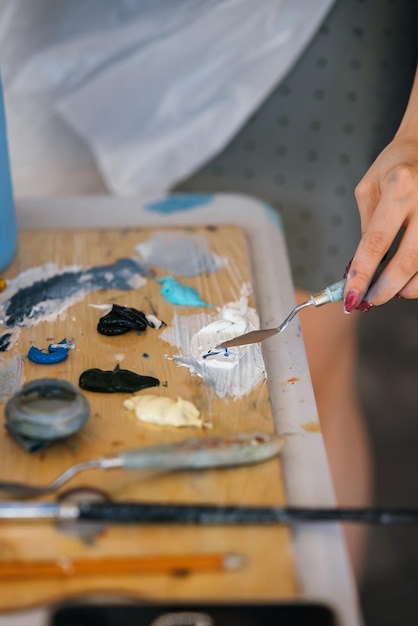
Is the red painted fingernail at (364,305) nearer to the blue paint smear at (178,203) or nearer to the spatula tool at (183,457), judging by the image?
the spatula tool at (183,457)

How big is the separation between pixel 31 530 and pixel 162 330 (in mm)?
272

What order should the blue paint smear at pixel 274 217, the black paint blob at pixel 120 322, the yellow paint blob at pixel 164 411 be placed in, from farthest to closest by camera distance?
the blue paint smear at pixel 274 217
the black paint blob at pixel 120 322
the yellow paint blob at pixel 164 411

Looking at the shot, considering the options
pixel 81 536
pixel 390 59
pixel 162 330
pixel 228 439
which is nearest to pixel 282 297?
pixel 162 330

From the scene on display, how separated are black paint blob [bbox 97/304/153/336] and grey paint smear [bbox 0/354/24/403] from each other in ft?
0.29

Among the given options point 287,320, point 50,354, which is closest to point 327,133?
point 287,320

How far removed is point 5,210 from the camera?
2.70 feet

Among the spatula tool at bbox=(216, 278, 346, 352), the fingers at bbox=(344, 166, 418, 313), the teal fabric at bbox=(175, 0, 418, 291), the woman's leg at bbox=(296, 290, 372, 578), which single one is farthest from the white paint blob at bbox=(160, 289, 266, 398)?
the teal fabric at bbox=(175, 0, 418, 291)

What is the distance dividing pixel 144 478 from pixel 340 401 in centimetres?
68

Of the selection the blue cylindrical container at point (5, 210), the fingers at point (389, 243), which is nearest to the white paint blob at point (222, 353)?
the fingers at point (389, 243)

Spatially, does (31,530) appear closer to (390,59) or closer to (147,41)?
(147,41)

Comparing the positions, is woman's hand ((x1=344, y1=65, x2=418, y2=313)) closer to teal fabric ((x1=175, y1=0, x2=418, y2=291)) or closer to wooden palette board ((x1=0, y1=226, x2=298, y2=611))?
wooden palette board ((x1=0, y1=226, x2=298, y2=611))

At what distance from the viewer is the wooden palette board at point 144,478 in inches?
19.6

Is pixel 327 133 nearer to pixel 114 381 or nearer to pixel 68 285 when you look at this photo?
pixel 68 285

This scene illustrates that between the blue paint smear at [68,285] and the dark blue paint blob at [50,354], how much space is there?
0.19 ft
